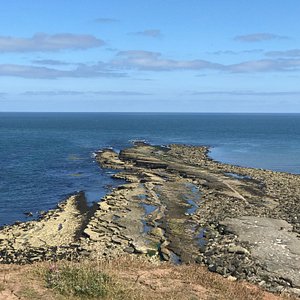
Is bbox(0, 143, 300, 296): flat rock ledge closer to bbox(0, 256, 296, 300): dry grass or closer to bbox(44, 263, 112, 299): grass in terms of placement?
bbox(0, 256, 296, 300): dry grass

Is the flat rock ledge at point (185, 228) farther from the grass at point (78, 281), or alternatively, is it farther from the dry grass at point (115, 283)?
the grass at point (78, 281)

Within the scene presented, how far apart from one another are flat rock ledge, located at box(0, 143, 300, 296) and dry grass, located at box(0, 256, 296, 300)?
6482 millimetres

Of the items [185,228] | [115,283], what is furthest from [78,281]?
[185,228]

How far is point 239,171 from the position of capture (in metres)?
73.2

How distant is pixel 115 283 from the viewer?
1834cm

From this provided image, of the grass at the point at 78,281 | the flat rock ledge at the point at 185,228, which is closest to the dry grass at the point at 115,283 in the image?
the grass at the point at 78,281

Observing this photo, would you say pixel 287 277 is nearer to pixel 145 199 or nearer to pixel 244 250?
pixel 244 250

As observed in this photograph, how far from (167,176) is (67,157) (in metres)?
34.7

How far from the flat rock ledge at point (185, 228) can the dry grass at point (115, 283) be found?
21.3 feet

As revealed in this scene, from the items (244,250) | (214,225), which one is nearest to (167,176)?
(214,225)

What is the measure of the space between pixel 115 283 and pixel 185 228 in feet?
68.6

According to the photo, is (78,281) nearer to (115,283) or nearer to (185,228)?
(115,283)

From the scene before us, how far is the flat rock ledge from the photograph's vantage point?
3017 centimetres

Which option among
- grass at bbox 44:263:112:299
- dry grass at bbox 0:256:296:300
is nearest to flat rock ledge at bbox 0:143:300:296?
dry grass at bbox 0:256:296:300
